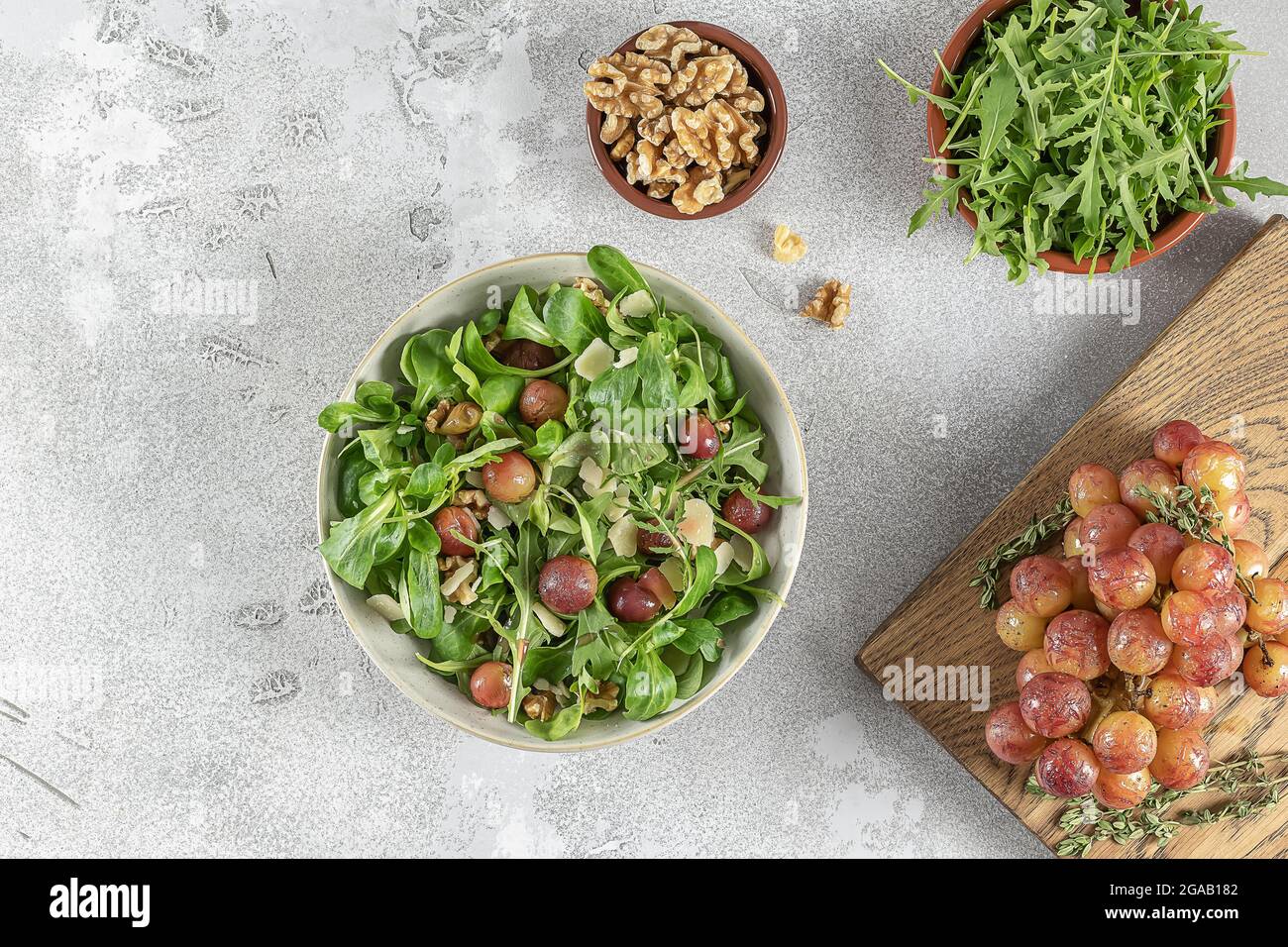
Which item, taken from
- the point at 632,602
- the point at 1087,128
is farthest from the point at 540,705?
the point at 1087,128

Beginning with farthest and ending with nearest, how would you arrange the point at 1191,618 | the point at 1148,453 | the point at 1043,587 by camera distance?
the point at 1148,453
the point at 1043,587
the point at 1191,618

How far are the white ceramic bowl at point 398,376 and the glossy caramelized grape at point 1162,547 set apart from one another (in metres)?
0.37

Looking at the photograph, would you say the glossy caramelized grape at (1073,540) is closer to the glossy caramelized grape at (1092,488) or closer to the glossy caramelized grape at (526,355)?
the glossy caramelized grape at (1092,488)

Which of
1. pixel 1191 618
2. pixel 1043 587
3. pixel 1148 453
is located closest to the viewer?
pixel 1191 618

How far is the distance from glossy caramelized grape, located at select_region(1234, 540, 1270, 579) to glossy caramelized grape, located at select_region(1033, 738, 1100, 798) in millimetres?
282

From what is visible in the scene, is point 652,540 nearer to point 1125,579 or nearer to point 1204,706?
point 1125,579

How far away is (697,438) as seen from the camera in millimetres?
1035

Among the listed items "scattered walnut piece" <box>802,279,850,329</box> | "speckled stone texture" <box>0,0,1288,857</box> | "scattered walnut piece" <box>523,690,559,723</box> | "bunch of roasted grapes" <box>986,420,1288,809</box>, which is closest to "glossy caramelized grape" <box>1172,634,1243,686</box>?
"bunch of roasted grapes" <box>986,420,1288,809</box>

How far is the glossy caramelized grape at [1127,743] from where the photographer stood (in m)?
1.00

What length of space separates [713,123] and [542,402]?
0.42 meters

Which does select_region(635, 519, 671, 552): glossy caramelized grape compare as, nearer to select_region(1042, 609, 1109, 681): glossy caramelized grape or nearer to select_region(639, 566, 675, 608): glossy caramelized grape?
select_region(639, 566, 675, 608): glossy caramelized grape

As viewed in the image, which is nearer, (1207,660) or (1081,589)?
(1207,660)

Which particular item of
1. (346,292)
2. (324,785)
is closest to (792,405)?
(346,292)

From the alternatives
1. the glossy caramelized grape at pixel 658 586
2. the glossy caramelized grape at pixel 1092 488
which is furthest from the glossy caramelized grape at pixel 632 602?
the glossy caramelized grape at pixel 1092 488
